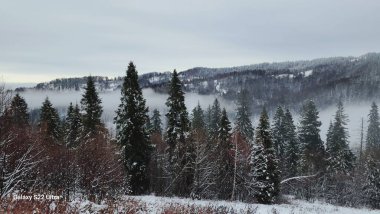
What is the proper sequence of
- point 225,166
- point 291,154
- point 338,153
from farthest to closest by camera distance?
point 291,154 < point 338,153 < point 225,166

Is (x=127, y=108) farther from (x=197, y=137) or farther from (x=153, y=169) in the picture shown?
(x=153, y=169)

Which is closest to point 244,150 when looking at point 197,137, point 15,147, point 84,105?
point 197,137

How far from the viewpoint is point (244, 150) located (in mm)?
41469

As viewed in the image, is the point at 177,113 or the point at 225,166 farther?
the point at 225,166

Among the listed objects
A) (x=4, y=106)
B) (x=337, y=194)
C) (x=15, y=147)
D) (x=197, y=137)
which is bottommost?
(x=337, y=194)

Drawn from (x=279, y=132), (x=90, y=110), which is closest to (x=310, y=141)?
(x=279, y=132)

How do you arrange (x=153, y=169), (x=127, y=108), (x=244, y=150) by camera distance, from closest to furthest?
1. (x=127, y=108)
2. (x=244, y=150)
3. (x=153, y=169)

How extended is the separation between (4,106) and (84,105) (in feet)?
77.5

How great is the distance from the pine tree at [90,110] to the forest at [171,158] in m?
0.10

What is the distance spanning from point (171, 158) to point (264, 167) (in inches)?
368

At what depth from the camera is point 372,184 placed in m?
48.1

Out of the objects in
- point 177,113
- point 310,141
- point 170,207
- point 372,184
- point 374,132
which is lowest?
point 372,184

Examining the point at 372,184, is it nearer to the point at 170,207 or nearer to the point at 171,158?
the point at 171,158

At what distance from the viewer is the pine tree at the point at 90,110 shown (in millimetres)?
35812
